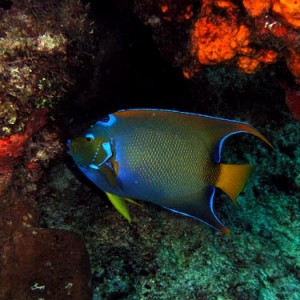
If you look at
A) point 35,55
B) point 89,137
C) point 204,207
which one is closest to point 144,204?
point 204,207

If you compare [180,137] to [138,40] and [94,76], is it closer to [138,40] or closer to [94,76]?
[94,76]

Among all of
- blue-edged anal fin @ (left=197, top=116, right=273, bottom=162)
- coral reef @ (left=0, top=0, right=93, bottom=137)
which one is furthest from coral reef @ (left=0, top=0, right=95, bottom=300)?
blue-edged anal fin @ (left=197, top=116, right=273, bottom=162)

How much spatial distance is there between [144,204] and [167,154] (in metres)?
1.07

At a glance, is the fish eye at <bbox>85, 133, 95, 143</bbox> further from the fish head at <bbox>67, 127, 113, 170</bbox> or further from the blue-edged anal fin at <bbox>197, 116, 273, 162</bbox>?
the blue-edged anal fin at <bbox>197, 116, 273, 162</bbox>

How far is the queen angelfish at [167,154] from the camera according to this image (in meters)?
2.03

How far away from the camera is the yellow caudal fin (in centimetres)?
199

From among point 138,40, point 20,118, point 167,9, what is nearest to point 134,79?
point 138,40

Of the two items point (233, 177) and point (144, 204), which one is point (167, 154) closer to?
point (233, 177)

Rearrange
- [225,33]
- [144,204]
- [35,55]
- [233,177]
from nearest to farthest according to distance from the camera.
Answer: [233,177] < [35,55] < [225,33] < [144,204]

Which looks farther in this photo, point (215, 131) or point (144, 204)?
point (144, 204)

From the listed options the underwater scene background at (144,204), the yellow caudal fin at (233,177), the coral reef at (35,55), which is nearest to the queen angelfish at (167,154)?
the yellow caudal fin at (233,177)

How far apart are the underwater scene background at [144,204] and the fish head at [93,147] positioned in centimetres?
54

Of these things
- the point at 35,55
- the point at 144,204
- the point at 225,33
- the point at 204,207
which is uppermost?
the point at 225,33

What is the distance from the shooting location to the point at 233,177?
2.01 meters
